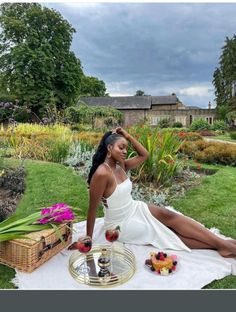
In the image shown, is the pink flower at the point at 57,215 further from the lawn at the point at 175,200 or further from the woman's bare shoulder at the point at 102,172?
the lawn at the point at 175,200

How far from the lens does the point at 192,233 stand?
280 centimetres

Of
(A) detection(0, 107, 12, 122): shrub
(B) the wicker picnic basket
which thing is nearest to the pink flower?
(B) the wicker picnic basket

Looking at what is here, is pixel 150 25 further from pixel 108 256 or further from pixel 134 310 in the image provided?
pixel 134 310

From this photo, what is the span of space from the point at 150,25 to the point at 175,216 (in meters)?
2.40

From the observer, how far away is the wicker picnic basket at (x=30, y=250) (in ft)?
7.99

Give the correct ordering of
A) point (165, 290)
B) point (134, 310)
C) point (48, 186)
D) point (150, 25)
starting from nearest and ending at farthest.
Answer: point (134, 310) → point (165, 290) → point (150, 25) → point (48, 186)

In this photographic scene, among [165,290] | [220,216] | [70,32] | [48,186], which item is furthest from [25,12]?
[165,290]

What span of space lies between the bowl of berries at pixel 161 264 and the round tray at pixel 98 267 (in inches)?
5.7

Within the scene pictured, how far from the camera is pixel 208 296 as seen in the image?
2.18 meters

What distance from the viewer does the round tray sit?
228 centimetres

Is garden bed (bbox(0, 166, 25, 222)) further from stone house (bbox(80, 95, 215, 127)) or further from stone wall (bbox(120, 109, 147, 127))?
stone house (bbox(80, 95, 215, 127))

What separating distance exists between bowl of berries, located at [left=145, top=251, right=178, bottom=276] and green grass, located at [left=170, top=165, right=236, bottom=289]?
1.10 meters

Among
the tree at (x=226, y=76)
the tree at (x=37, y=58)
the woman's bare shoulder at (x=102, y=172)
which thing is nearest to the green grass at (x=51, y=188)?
the woman's bare shoulder at (x=102, y=172)

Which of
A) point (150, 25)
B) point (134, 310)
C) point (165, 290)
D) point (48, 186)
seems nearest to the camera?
point (134, 310)
